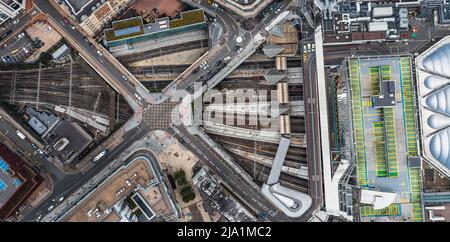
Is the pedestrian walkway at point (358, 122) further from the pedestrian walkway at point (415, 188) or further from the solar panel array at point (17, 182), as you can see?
the solar panel array at point (17, 182)

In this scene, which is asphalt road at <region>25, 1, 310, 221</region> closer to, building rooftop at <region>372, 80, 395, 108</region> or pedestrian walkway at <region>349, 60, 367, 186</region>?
pedestrian walkway at <region>349, 60, 367, 186</region>

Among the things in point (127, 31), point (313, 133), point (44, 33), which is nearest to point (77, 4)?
point (44, 33)

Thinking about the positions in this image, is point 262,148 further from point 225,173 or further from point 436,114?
point 436,114

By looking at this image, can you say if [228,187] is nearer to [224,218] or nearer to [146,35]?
[224,218]

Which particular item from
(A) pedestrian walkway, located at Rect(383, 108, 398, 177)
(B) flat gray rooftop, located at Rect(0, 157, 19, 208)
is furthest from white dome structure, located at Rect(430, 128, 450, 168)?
(B) flat gray rooftop, located at Rect(0, 157, 19, 208)

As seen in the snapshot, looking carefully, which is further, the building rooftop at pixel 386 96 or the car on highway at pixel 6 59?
the car on highway at pixel 6 59

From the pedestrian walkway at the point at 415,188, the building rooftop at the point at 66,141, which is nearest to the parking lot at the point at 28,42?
the building rooftop at the point at 66,141

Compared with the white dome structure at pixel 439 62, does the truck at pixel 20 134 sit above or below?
below
